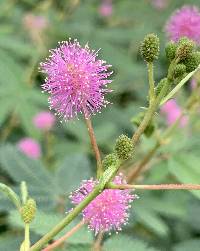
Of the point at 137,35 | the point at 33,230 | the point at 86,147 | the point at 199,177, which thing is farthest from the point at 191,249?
the point at 137,35

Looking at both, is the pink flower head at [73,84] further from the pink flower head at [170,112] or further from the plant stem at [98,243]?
the pink flower head at [170,112]

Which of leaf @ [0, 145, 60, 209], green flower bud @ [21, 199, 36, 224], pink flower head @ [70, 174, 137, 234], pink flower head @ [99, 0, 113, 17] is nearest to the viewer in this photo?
green flower bud @ [21, 199, 36, 224]

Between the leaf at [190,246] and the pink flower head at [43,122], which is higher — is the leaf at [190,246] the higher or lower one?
the lower one

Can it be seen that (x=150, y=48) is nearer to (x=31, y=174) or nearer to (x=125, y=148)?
(x=125, y=148)

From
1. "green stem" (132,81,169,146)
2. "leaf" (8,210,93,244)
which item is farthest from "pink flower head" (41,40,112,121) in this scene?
"leaf" (8,210,93,244)

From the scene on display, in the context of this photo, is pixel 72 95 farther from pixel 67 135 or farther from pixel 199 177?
pixel 67 135

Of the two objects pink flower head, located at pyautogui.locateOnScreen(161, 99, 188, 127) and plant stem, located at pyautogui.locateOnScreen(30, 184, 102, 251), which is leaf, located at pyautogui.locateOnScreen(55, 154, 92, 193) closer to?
plant stem, located at pyautogui.locateOnScreen(30, 184, 102, 251)

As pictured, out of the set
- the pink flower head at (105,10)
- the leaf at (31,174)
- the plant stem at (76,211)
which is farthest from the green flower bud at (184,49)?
the pink flower head at (105,10)
